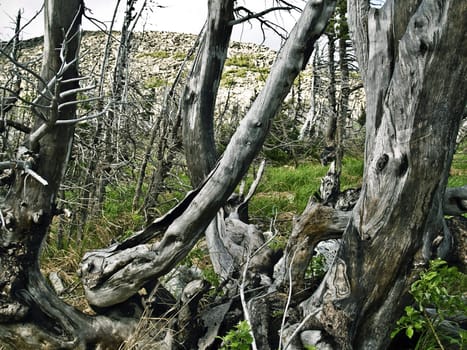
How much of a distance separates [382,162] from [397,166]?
0.09m

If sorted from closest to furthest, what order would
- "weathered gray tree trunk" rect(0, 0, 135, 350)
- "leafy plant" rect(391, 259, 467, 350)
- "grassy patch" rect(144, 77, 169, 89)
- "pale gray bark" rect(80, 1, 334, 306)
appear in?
"leafy plant" rect(391, 259, 467, 350) < "weathered gray tree trunk" rect(0, 0, 135, 350) < "pale gray bark" rect(80, 1, 334, 306) < "grassy patch" rect(144, 77, 169, 89)

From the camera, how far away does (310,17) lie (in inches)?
142

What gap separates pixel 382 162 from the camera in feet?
9.85

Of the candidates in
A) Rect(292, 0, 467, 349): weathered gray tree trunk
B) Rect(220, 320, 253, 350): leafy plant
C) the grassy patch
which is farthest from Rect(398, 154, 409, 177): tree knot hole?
the grassy patch

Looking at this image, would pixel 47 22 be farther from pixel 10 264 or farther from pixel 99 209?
pixel 99 209

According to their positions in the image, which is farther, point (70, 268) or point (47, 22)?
point (70, 268)

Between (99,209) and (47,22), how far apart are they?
3.28 m

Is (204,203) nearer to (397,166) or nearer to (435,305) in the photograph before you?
(397,166)

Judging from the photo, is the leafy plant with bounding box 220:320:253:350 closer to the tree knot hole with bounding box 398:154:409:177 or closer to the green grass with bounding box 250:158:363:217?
the tree knot hole with bounding box 398:154:409:177

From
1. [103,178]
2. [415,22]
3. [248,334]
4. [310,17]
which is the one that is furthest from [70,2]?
[103,178]

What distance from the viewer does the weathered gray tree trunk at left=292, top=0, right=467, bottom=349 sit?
113 inches

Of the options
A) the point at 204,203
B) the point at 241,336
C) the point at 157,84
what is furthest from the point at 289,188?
the point at 157,84

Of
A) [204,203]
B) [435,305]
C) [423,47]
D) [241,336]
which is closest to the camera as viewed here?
[241,336]

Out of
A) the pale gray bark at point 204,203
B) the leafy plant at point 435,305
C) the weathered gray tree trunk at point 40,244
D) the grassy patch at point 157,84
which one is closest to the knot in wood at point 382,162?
the leafy plant at point 435,305
